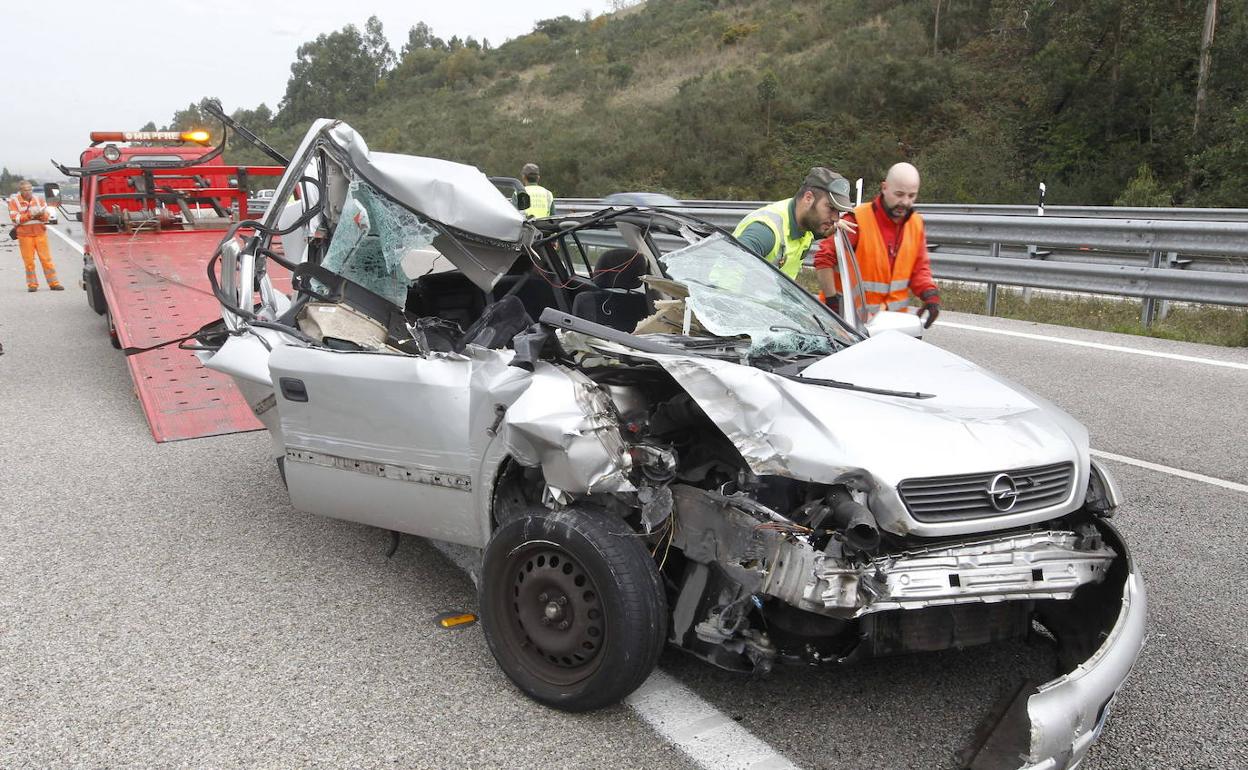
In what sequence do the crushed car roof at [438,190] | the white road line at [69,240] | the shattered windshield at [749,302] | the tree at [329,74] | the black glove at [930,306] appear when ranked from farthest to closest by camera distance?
the tree at [329,74]
the white road line at [69,240]
the black glove at [930,306]
the crushed car roof at [438,190]
the shattered windshield at [749,302]

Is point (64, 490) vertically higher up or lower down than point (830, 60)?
lower down

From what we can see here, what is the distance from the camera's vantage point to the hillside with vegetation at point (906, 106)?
2367cm

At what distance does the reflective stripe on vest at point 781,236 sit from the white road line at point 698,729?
2530 mm

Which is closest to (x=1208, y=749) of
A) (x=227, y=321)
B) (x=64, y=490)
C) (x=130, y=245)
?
(x=227, y=321)

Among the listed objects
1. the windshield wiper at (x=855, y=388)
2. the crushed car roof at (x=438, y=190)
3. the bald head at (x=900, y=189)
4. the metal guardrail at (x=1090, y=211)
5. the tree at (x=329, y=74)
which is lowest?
the metal guardrail at (x=1090, y=211)

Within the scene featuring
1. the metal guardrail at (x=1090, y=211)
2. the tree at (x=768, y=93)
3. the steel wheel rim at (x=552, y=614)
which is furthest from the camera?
the tree at (x=768, y=93)

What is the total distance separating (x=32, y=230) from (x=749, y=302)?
15360 mm

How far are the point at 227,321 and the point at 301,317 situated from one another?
641mm

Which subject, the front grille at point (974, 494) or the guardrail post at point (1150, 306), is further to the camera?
the guardrail post at point (1150, 306)

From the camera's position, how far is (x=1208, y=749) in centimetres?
278

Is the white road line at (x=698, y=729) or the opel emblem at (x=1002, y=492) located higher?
the opel emblem at (x=1002, y=492)

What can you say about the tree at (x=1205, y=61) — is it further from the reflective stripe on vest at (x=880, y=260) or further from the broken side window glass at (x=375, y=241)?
the broken side window glass at (x=375, y=241)

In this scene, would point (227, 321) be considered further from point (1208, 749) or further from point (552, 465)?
point (1208, 749)

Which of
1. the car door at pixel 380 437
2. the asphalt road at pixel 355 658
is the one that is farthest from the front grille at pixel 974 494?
the car door at pixel 380 437
